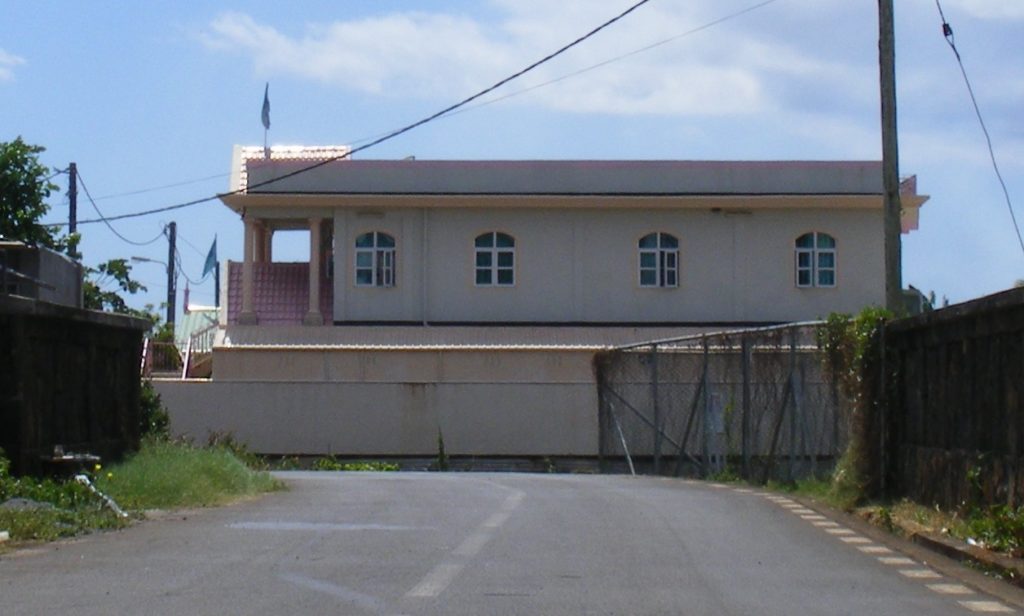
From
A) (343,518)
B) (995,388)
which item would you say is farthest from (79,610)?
(995,388)

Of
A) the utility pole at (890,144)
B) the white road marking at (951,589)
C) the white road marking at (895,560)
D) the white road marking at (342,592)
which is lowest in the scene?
the white road marking at (951,589)

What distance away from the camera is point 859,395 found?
54.4 feet

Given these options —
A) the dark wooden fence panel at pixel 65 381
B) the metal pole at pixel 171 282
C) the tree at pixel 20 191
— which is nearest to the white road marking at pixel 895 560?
the dark wooden fence panel at pixel 65 381

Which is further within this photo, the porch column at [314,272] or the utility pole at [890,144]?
the porch column at [314,272]

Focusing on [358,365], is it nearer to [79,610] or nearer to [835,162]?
[835,162]

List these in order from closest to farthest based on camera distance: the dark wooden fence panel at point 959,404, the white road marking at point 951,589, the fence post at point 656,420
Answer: the white road marking at point 951,589 < the dark wooden fence panel at point 959,404 < the fence post at point 656,420

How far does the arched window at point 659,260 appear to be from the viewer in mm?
43625

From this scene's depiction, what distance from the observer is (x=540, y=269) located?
43.4m

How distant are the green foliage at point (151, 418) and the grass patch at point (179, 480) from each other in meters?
1.61

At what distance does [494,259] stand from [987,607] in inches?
1359

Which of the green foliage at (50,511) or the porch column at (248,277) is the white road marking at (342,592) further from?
the porch column at (248,277)

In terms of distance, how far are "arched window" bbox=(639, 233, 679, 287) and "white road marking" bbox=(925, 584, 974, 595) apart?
109ft

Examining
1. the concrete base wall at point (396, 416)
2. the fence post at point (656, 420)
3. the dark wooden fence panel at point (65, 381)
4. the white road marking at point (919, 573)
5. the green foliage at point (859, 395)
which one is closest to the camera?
the white road marking at point (919, 573)

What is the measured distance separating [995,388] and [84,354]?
1044cm
